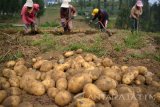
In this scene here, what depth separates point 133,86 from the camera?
185 inches

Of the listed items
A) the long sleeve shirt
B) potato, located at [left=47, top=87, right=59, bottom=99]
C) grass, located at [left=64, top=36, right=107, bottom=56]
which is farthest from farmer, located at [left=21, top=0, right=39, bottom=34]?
potato, located at [left=47, top=87, right=59, bottom=99]

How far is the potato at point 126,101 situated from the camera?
402cm

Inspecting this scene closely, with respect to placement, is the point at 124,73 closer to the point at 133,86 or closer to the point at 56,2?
the point at 133,86

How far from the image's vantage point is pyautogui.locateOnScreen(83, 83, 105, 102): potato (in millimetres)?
4043

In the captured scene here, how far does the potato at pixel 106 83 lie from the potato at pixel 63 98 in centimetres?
52

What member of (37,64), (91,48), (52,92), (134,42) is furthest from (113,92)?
(134,42)

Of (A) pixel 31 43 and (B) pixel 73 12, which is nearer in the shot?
(A) pixel 31 43

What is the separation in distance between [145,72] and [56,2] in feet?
166

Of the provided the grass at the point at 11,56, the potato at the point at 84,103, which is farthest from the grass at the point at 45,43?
the potato at the point at 84,103

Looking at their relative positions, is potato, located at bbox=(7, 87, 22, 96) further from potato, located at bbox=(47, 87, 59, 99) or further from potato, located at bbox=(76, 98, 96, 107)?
potato, located at bbox=(76, 98, 96, 107)

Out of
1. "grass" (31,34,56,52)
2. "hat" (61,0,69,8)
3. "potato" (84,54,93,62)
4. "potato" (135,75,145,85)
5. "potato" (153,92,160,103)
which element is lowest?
"potato" (153,92,160,103)

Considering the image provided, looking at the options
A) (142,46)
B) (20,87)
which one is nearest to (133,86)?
(20,87)

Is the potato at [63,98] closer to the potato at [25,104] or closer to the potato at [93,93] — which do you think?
the potato at [93,93]

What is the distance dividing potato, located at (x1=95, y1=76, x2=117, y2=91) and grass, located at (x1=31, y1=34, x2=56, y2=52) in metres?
2.22
